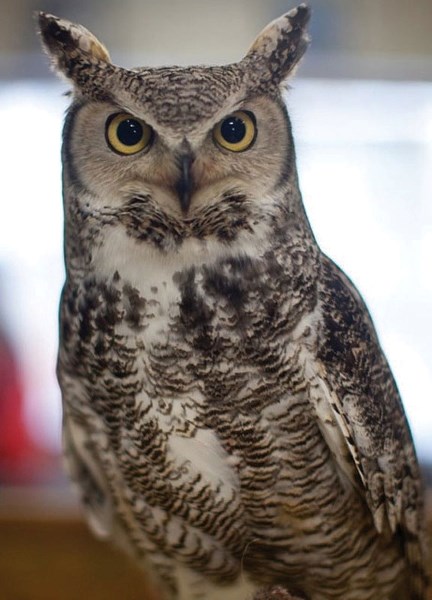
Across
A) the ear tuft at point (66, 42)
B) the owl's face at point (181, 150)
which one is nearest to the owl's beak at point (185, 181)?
the owl's face at point (181, 150)

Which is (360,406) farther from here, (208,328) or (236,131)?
(236,131)

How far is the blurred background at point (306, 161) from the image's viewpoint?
30.2 inches

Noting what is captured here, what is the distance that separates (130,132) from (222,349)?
8.4 inches

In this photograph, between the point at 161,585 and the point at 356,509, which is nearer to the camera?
the point at 356,509

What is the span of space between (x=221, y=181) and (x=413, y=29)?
0.36m

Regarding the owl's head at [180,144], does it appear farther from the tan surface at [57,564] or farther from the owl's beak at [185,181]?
the tan surface at [57,564]

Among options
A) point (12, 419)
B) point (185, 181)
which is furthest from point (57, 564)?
point (185, 181)

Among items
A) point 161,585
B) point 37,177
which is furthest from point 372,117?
point 161,585

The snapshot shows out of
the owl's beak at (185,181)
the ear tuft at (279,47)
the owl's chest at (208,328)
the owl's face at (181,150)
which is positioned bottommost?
the owl's chest at (208,328)

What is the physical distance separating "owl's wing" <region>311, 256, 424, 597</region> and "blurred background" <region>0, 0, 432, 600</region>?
73 millimetres

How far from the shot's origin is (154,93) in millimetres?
599

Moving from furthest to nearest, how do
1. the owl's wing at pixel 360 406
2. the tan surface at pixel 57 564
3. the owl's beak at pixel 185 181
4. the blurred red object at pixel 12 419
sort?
the tan surface at pixel 57 564
the blurred red object at pixel 12 419
the owl's wing at pixel 360 406
the owl's beak at pixel 185 181

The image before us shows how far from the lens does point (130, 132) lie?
0.63 metres

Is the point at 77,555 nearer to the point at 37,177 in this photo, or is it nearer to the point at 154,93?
the point at 37,177
